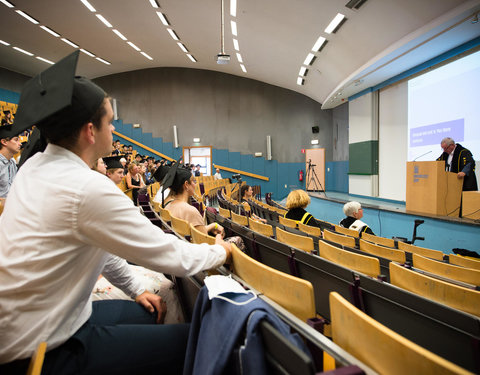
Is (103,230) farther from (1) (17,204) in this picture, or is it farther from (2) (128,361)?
(2) (128,361)

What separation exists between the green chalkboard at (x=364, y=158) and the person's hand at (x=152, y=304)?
977 cm

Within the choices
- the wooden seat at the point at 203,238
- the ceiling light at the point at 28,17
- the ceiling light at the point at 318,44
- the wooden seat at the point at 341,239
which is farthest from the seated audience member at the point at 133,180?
the ceiling light at the point at 28,17

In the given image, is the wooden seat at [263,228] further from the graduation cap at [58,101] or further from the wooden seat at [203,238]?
the graduation cap at [58,101]

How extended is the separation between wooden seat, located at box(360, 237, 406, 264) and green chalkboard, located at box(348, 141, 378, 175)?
25.8ft

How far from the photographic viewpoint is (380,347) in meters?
0.65

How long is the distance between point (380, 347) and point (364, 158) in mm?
10293

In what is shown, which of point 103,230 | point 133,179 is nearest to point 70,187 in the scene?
point 103,230

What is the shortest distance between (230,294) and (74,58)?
810 mm

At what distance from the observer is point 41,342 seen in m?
0.77

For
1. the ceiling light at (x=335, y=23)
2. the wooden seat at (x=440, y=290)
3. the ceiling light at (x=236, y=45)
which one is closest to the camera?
the wooden seat at (x=440, y=290)

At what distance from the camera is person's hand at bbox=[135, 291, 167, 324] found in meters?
1.19

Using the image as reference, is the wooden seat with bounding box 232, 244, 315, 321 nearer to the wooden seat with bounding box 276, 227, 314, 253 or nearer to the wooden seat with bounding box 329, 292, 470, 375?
the wooden seat with bounding box 329, 292, 470, 375

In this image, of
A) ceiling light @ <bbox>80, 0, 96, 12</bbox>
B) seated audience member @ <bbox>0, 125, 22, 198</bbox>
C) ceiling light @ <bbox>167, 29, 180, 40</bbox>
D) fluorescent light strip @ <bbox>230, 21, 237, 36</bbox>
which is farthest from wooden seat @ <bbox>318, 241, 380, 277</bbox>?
ceiling light @ <bbox>167, 29, 180, 40</bbox>

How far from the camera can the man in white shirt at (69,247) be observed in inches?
30.0
